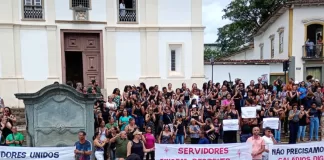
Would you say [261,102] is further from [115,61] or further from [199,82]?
[115,61]

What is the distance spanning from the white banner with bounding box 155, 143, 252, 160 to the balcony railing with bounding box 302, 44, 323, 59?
18.8 metres

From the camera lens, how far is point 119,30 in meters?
20.4

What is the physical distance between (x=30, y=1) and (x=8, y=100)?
18.2 ft

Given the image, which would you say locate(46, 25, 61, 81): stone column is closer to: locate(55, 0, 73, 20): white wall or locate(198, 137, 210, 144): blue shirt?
locate(55, 0, 73, 20): white wall

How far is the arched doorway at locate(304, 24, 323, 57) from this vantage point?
87.2 feet

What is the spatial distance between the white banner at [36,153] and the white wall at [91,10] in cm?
1156

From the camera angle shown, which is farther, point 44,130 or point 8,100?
point 8,100

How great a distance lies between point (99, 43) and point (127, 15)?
7.54 ft

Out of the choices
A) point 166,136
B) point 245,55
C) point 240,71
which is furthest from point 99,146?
point 245,55

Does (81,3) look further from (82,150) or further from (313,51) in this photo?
(313,51)

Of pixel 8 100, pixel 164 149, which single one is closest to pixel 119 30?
pixel 8 100

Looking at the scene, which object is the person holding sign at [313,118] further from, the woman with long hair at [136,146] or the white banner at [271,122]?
the woman with long hair at [136,146]

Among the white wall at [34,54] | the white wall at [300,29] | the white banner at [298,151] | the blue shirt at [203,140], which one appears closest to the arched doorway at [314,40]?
the white wall at [300,29]

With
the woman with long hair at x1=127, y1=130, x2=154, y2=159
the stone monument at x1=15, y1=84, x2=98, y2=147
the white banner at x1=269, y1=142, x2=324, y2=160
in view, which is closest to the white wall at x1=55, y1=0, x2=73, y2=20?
the stone monument at x1=15, y1=84, x2=98, y2=147
